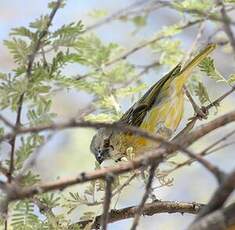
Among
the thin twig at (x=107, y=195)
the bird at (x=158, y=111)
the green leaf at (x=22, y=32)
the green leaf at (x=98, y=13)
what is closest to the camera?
the thin twig at (x=107, y=195)

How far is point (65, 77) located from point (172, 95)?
1118 millimetres

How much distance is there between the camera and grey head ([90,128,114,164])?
2711 millimetres

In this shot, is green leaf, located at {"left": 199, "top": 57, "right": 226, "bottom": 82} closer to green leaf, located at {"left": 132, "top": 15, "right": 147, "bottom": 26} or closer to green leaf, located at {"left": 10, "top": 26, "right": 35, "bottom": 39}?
green leaf, located at {"left": 10, "top": 26, "right": 35, "bottom": 39}

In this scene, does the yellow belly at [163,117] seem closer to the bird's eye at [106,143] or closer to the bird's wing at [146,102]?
the bird's wing at [146,102]

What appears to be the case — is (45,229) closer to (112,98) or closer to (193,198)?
(112,98)

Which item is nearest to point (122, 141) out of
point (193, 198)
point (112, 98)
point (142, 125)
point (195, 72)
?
point (142, 125)

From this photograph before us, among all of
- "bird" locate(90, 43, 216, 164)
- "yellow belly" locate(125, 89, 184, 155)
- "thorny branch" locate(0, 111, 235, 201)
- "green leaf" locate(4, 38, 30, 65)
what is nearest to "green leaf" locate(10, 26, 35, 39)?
"green leaf" locate(4, 38, 30, 65)

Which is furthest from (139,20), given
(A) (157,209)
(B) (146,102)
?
(A) (157,209)

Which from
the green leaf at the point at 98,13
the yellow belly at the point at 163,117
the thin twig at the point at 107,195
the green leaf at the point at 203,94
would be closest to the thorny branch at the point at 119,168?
the thin twig at the point at 107,195

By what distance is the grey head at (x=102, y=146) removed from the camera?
2.71 metres

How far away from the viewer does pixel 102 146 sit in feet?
8.98

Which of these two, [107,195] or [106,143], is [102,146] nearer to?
[106,143]

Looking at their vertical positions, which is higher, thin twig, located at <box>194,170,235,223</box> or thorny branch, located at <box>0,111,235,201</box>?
thorny branch, located at <box>0,111,235,201</box>

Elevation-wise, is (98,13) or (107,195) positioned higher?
(98,13)
